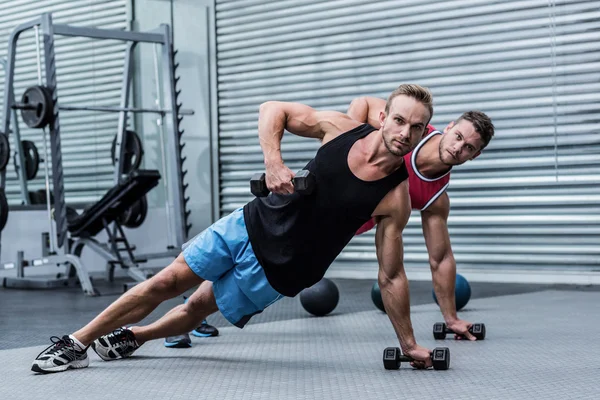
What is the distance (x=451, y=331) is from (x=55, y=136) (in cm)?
361

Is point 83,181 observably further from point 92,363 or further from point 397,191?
point 397,191

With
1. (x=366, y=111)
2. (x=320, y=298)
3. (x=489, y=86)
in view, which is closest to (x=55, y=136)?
(x=320, y=298)

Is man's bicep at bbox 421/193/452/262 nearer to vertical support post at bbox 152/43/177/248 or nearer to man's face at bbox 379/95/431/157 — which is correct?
man's face at bbox 379/95/431/157

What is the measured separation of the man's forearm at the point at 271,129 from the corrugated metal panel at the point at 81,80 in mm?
5433

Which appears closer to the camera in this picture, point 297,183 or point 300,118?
point 297,183

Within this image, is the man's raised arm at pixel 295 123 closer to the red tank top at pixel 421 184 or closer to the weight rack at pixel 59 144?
the red tank top at pixel 421 184

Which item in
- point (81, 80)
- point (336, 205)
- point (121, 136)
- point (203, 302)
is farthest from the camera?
point (81, 80)

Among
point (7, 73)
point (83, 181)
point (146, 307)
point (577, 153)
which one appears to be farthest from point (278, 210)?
point (83, 181)

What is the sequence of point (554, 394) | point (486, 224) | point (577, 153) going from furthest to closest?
point (486, 224) < point (577, 153) < point (554, 394)

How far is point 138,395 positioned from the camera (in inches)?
94.1

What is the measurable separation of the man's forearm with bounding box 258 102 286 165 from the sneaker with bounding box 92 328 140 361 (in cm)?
88

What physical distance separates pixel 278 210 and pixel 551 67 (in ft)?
12.6

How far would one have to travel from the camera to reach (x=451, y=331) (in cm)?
351

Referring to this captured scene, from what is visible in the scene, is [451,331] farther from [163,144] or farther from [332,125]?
[163,144]
